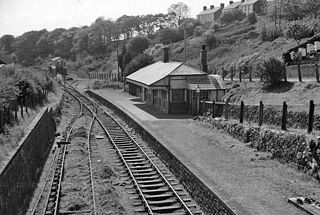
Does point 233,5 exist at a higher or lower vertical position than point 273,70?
higher

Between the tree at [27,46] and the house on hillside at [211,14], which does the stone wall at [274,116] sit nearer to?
the house on hillside at [211,14]

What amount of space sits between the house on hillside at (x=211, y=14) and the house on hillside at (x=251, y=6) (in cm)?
1184

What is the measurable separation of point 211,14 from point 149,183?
377ft

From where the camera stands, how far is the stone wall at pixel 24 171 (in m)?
11.7

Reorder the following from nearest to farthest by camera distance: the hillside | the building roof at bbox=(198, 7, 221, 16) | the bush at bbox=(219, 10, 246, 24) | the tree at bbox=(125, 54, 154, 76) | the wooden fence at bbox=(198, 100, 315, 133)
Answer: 1. the wooden fence at bbox=(198, 100, 315, 133)
2. the hillside
3. the tree at bbox=(125, 54, 154, 76)
4. the bush at bbox=(219, 10, 246, 24)
5. the building roof at bbox=(198, 7, 221, 16)

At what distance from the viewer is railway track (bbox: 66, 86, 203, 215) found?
12414 millimetres

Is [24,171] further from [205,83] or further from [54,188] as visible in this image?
[205,83]

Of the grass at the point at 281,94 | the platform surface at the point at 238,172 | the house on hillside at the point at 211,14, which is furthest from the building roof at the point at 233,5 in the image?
the platform surface at the point at 238,172

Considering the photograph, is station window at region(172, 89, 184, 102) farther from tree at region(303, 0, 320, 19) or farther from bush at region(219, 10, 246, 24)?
bush at region(219, 10, 246, 24)

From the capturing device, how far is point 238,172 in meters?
14.4

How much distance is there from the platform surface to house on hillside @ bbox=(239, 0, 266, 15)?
87.5 m

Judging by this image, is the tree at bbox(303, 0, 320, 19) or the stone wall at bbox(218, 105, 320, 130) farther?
the tree at bbox(303, 0, 320, 19)

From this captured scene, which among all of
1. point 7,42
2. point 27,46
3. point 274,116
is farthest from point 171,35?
point 274,116

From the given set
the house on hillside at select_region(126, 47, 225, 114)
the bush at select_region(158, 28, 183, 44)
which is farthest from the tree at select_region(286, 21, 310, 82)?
the bush at select_region(158, 28, 183, 44)
